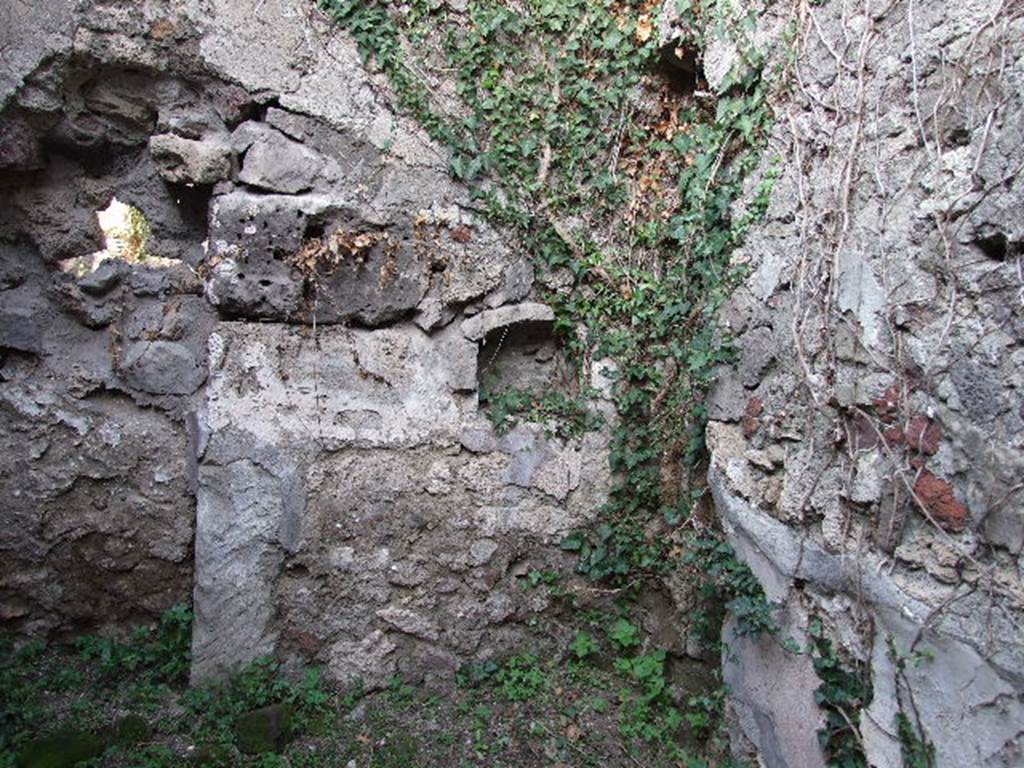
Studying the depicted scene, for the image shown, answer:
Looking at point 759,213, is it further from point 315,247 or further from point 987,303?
point 315,247

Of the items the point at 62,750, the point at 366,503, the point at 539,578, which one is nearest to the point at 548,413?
the point at 539,578

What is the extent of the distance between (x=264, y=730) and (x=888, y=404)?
93.6 inches

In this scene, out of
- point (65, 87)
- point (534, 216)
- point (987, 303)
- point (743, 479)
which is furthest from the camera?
point (534, 216)

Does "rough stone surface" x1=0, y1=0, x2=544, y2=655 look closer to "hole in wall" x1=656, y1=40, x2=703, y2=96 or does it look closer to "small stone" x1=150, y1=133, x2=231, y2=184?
"small stone" x1=150, y1=133, x2=231, y2=184

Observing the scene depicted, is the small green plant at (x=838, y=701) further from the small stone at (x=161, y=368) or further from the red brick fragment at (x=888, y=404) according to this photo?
the small stone at (x=161, y=368)

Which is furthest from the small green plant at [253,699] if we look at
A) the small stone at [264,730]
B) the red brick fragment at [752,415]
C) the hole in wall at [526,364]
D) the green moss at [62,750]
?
the red brick fragment at [752,415]

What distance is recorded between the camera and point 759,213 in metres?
2.53

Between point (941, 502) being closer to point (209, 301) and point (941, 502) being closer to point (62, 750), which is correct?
point (209, 301)

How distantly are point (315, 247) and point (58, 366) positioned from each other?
47.6 inches

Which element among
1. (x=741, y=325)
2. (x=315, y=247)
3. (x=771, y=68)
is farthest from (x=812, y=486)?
(x=315, y=247)

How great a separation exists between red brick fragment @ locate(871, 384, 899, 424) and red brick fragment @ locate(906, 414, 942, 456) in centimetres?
6

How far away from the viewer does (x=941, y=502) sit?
70.8 inches

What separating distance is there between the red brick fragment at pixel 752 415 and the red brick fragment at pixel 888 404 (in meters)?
0.50

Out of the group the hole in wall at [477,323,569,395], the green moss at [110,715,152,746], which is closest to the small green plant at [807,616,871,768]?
the hole in wall at [477,323,569,395]
